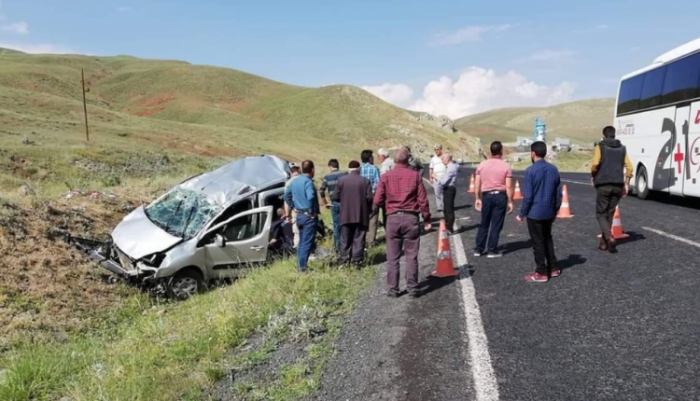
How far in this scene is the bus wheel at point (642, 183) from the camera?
15883mm

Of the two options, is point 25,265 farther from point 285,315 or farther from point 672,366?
point 672,366

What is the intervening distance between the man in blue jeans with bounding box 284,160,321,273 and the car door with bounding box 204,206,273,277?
1887 mm

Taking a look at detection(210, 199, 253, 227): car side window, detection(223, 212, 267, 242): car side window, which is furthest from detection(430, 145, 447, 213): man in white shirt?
detection(210, 199, 253, 227): car side window

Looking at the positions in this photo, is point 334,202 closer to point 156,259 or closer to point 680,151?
point 156,259

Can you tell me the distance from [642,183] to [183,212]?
13.3 m

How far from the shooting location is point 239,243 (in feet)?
34.4

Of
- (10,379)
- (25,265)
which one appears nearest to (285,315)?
(10,379)

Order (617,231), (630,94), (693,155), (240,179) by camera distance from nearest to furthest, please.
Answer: (617,231), (240,179), (693,155), (630,94)

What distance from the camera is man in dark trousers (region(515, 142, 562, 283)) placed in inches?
282

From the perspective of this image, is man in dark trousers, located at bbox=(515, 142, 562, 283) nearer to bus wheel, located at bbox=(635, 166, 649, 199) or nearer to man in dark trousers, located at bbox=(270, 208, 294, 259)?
man in dark trousers, located at bbox=(270, 208, 294, 259)

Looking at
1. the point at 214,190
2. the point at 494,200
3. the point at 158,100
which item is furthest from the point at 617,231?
the point at 158,100

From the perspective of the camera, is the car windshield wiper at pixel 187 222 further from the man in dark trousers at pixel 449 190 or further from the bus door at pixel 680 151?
the bus door at pixel 680 151

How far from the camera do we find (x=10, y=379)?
5988 millimetres

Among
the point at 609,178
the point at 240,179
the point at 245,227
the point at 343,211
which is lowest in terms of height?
the point at 245,227
